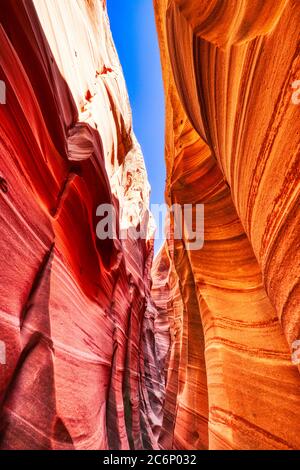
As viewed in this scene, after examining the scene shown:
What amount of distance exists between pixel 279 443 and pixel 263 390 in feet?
1.71

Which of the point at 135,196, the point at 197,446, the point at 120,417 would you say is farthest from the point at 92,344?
the point at 135,196

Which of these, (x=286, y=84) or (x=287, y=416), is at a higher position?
(x=286, y=84)

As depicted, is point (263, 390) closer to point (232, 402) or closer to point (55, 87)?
point (232, 402)

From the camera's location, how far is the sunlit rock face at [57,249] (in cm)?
321

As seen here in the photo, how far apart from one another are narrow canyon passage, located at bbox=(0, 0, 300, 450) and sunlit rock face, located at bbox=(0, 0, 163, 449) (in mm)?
28

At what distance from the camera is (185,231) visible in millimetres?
6117

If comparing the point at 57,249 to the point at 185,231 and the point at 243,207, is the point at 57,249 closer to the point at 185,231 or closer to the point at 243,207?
the point at 185,231

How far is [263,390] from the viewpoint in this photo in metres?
3.10

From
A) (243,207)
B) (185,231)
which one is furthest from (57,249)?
(243,207)

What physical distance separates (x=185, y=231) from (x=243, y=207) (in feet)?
10.2

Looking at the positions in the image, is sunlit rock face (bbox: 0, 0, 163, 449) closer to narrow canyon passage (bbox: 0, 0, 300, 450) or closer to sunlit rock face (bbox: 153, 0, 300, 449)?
narrow canyon passage (bbox: 0, 0, 300, 450)

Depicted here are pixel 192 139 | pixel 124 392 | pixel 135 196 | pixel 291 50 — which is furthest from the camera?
pixel 135 196

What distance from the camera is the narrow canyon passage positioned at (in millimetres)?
2266

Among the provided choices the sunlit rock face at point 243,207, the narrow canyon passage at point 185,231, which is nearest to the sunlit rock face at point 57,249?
the narrow canyon passage at point 185,231
